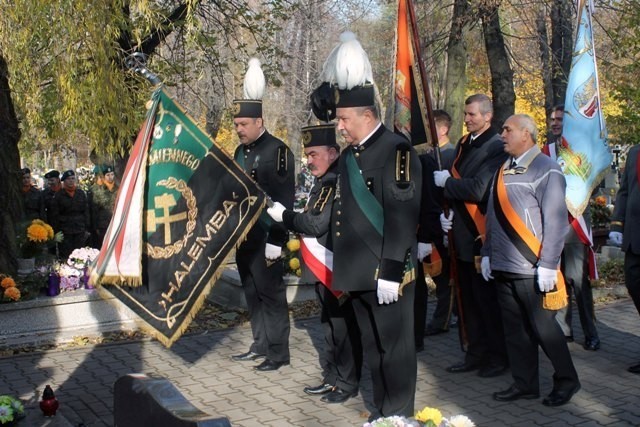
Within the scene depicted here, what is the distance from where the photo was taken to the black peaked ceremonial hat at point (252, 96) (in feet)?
24.7

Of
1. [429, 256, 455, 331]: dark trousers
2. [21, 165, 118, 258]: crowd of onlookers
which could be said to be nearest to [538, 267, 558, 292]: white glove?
[429, 256, 455, 331]: dark trousers

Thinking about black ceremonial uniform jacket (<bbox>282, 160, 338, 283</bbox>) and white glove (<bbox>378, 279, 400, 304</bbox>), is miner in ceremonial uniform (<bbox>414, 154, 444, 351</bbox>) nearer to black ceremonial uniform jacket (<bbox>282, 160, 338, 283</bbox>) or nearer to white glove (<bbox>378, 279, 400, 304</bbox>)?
black ceremonial uniform jacket (<bbox>282, 160, 338, 283</bbox>)

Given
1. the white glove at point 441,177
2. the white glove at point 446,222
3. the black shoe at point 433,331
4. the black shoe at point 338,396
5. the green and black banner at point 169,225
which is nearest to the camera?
the green and black banner at point 169,225

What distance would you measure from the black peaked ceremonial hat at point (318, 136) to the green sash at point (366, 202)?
103 cm

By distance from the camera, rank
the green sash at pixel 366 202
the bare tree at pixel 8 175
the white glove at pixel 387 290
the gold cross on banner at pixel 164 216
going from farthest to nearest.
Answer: the bare tree at pixel 8 175
the gold cross on banner at pixel 164 216
the green sash at pixel 366 202
the white glove at pixel 387 290

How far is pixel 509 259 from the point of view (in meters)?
6.33

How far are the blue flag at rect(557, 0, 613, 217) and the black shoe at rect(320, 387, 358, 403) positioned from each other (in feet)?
9.07

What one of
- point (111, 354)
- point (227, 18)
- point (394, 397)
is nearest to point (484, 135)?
point (394, 397)

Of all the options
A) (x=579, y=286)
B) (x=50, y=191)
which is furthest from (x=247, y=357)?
(x=50, y=191)

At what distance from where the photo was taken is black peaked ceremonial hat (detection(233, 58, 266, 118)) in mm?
7543

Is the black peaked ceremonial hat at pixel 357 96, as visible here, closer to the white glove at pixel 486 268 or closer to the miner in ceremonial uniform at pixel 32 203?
the white glove at pixel 486 268

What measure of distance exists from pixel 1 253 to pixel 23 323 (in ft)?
3.83

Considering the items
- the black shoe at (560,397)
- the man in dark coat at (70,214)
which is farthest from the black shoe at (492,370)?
the man in dark coat at (70,214)

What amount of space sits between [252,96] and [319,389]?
2.63 meters
